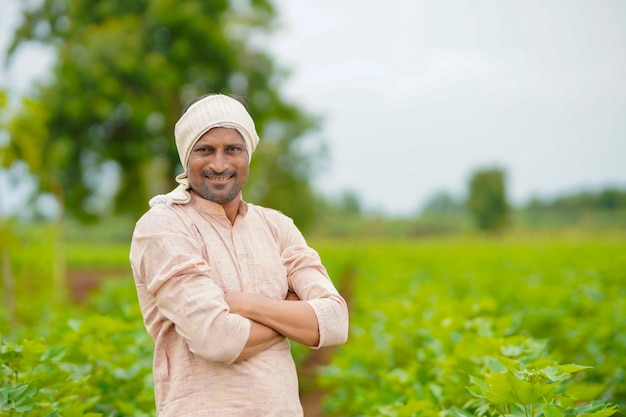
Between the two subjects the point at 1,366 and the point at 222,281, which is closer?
the point at 222,281

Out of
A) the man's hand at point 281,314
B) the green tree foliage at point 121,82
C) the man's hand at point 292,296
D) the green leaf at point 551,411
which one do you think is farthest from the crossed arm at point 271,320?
the green tree foliage at point 121,82

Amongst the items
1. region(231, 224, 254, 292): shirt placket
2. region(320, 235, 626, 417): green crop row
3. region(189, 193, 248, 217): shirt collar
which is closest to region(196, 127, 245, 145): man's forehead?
region(189, 193, 248, 217): shirt collar

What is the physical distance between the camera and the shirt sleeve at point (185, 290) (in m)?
2.04

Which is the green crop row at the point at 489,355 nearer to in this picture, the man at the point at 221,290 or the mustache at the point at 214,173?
the man at the point at 221,290

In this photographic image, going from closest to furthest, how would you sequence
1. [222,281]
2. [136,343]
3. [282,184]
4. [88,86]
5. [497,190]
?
1. [222,281]
2. [136,343]
3. [88,86]
4. [282,184]
5. [497,190]

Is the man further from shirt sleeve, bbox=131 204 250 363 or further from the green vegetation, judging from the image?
the green vegetation

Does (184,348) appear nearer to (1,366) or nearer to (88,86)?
(1,366)

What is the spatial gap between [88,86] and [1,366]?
16.2 meters

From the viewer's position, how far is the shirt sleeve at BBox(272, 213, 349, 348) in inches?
89.3

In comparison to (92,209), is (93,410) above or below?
below

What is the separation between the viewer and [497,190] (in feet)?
235

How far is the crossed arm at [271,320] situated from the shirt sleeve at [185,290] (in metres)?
0.06

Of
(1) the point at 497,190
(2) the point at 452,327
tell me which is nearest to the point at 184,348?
(2) the point at 452,327

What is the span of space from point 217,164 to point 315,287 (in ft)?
1.82
